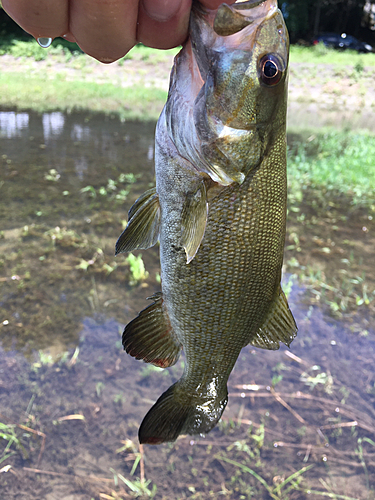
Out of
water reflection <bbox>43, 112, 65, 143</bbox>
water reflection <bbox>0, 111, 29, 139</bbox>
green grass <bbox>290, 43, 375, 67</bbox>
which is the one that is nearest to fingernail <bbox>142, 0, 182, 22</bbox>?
water reflection <bbox>43, 112, 65, 143</bbox>

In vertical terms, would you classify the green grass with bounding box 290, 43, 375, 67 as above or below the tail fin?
below

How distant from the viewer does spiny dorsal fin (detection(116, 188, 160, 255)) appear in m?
1.60

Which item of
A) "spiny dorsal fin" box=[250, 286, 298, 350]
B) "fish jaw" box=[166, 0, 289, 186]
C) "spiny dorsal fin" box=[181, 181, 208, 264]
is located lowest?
"spiny dorsal fin" box=[250, 286, 298, 350]

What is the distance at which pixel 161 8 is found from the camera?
1.21 meters

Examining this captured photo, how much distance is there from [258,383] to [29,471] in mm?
2120

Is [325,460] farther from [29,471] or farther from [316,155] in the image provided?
[316,155]

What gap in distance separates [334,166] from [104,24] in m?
9.58

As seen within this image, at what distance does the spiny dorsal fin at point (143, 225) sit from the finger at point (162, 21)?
1.81ft

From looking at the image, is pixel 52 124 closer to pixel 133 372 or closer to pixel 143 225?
pixel 133 372

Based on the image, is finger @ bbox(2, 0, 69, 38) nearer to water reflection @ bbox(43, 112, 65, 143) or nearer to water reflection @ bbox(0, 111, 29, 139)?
water reflection @ bbox(43, 112, 65, 143)

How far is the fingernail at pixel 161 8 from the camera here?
1.20m

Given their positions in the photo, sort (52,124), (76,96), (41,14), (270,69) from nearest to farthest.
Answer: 1. (41,14)
2. (270,69)
3. (52,124)
4. (76,96)

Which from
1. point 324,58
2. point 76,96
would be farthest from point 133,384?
point 324,58

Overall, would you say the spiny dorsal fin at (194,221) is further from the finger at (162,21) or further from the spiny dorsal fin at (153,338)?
the finger at (162,21)
